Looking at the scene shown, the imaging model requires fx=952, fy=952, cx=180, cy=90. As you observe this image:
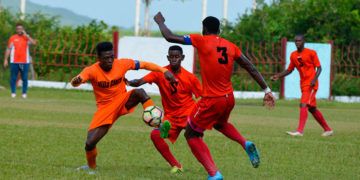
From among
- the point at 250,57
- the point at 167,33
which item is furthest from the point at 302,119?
the point at 250,57

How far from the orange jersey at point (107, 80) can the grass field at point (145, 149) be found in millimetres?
976

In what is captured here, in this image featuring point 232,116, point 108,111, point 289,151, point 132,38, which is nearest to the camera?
Result: point 108,111

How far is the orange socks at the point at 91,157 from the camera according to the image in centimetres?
1238

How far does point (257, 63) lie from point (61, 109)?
37.6 ft

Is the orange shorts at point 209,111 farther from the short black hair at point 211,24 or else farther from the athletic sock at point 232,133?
the short black hair at point 211,24

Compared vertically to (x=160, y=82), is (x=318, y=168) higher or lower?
lower

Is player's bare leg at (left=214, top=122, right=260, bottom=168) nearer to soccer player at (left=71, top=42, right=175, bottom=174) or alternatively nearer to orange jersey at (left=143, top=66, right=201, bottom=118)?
soccer player at (left=71, top=42, right=175, bottom=174)

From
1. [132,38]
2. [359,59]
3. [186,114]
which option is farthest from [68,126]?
[359,59]

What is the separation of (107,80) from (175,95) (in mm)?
1196

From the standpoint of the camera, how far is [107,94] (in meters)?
12.4

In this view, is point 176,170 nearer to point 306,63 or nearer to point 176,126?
point 176,126

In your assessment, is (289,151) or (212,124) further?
(289,151)

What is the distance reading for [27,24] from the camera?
37.3 meters

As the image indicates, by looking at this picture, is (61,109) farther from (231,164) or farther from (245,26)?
(245,26)
